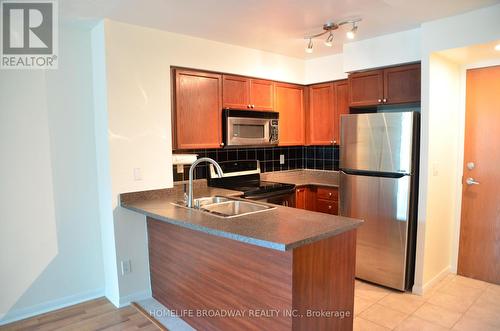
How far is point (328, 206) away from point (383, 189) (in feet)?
3.08

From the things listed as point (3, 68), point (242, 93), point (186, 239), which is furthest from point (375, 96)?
point (3, 68)

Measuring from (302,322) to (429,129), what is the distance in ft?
6.74

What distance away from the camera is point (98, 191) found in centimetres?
307

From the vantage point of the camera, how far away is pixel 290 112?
4258 millimetres

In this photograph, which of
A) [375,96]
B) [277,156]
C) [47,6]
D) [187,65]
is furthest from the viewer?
[277,156]

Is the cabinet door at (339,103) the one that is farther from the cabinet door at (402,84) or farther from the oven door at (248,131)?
the oven door at (248,131)

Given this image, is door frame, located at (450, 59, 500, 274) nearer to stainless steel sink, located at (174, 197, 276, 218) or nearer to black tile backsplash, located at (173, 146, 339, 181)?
black tile backsplash, located at (173, 146, 339, 181)

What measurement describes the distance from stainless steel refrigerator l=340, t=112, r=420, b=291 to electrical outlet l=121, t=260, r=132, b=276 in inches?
84.2

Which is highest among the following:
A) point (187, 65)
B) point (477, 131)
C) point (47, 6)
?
point (47, 6)

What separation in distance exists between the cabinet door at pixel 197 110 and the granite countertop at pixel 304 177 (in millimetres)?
1196

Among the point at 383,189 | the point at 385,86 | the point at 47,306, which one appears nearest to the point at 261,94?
the point at 385,86

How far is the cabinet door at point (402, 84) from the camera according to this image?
317cm

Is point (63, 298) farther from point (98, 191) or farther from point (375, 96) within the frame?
point (375, 96)

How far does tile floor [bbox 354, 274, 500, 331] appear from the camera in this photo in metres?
2.58
